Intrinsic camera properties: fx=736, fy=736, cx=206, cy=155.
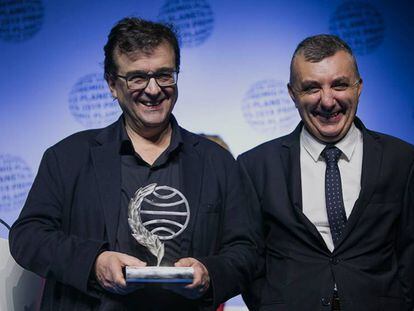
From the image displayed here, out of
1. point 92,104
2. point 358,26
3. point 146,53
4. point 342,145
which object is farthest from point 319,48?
point 92,104

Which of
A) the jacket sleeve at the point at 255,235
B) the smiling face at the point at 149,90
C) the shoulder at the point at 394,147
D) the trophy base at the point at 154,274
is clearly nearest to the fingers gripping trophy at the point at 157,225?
the trophy base at the point at 154,274

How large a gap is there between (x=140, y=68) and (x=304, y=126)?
651mm

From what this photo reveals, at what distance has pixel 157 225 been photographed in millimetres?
2121

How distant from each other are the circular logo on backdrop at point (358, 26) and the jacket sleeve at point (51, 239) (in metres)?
1.97

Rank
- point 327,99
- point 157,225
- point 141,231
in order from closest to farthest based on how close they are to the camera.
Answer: point 141,231
point 157,225
point 327,99

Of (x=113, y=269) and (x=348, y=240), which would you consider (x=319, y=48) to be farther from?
(x=113, y=269)

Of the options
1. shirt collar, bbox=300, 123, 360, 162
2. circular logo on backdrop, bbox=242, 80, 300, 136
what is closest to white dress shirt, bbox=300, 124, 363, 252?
shirt collar, bbox=300, 123, 360, 162

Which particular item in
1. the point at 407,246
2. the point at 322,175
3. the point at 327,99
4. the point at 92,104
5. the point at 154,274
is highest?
the point at 327,99

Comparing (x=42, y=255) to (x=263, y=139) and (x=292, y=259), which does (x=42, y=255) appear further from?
(x=263, y=139)

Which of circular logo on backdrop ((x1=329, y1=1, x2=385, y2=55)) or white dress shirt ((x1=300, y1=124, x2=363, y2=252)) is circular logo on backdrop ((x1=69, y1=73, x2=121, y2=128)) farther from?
white dress shirt ((x1=300, y1=124, x2=363, y2=252))

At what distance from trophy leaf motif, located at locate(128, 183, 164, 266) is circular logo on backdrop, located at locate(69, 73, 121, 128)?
5.85 feet

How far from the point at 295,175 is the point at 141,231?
2.10ft

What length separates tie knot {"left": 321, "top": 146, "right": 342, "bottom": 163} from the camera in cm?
241

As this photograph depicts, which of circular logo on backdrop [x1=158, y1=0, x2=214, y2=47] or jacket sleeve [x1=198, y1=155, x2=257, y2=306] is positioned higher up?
circular logo on backdrop [x1=158, y1=0, x2=214, y2=47]
